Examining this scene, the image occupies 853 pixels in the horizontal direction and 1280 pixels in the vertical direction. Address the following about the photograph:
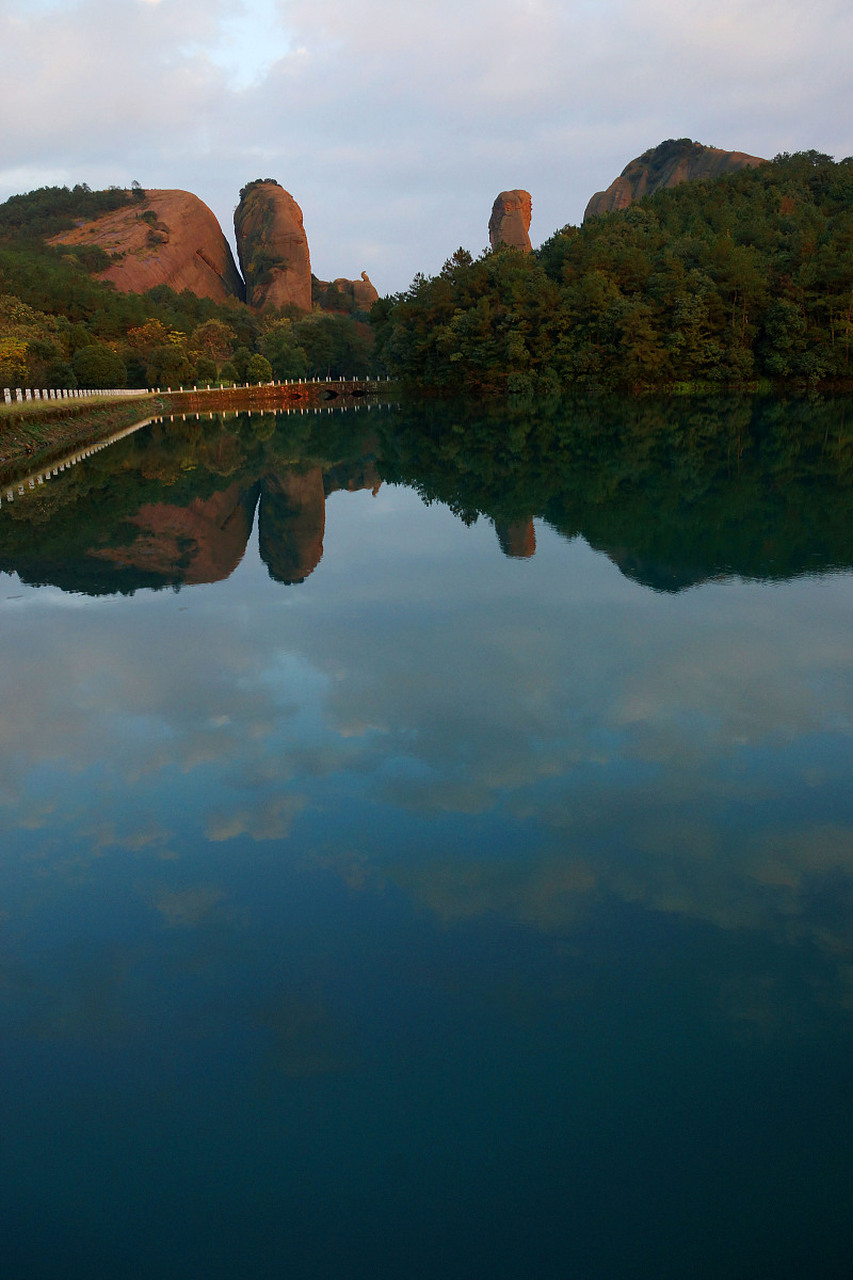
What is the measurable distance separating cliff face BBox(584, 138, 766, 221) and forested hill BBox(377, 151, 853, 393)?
50809 millimetres

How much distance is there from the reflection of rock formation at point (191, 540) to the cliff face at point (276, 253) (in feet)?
360

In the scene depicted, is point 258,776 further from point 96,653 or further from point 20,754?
point 96,653

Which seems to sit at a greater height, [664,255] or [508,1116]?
[664,255]

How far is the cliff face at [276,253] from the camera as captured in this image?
11900 centimetres


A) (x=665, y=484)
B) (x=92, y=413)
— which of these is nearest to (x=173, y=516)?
(x=665, y=484)

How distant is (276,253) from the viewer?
11944cm

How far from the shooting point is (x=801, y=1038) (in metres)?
3.18

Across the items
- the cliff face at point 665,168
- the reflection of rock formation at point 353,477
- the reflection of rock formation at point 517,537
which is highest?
the cliff face at point 665,168

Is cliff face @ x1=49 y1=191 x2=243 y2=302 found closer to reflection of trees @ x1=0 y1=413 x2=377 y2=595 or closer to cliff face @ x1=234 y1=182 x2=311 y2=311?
cliff face @ x1=234 y1=182 x2=311 y2=311

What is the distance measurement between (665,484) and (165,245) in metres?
115

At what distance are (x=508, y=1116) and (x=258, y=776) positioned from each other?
9.16 ft

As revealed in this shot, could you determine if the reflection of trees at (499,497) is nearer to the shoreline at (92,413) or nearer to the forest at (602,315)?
the shoreline at (92,413)

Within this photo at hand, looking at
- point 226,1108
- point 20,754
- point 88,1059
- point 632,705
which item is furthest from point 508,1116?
point 20,754

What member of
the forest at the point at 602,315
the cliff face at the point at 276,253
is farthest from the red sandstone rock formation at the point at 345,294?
the forest at the point at 602,315
